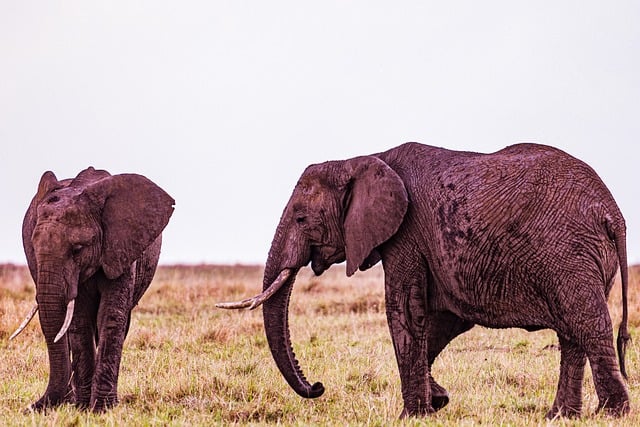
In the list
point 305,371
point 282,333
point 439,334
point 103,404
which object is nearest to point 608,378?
point 439,334

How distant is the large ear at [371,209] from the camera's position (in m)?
9.31

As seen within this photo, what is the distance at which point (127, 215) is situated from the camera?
1012 centimetres

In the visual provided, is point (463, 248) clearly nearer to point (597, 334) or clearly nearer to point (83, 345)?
point (597, 334)

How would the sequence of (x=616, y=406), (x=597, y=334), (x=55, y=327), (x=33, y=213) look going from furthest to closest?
1. (x=33, y=213)
2. (x=55, y=327)
3. (x=616, y=406)
4. (x=597, y=334)

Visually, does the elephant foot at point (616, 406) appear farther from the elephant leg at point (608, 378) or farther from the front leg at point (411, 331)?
the front leg at point (411, 331)

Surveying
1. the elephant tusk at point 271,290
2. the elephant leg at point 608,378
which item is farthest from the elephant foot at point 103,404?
the elephant leg at point 608,378

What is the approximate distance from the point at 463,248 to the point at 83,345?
3.87 meters

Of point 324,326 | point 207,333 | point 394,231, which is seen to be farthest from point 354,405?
point 324,326

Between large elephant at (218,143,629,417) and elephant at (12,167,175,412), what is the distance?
134cm

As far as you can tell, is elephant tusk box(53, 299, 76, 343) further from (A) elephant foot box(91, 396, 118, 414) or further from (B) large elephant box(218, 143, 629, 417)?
(B) large elephant box(218, 143, 629, 417)

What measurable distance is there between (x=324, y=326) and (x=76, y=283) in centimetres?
791

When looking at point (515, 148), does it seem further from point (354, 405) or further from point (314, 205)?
point (354, 405)

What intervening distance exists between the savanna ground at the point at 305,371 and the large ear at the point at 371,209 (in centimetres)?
150

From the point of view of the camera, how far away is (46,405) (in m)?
10.0
